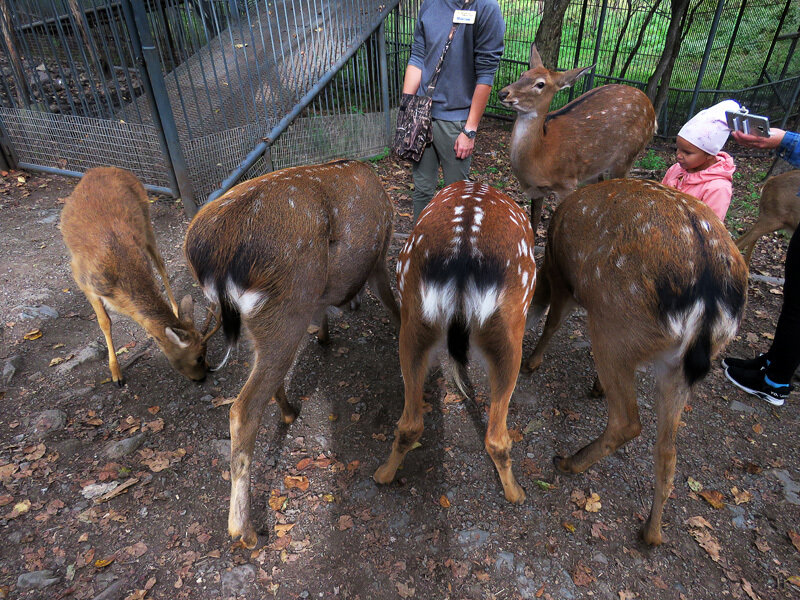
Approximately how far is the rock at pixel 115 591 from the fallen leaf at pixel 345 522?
3.33 feet

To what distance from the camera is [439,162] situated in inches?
166

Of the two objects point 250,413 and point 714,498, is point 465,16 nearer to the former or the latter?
point 250,413

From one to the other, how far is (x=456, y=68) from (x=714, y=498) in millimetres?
3415

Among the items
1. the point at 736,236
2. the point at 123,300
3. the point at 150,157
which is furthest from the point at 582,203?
the point at 150,157

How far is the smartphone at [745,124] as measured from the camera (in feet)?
8.94

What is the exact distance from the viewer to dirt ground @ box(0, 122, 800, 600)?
7.49ft

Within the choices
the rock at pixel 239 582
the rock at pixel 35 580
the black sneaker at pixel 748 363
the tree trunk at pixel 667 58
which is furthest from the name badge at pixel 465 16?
the tree trunk at pixel 667 58

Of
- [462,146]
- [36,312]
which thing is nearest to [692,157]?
[462,146]

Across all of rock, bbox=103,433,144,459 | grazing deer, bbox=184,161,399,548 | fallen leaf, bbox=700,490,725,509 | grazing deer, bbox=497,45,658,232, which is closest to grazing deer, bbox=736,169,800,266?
grazing deer, bbox=497,45,658,232

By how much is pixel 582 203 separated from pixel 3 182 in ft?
21.4

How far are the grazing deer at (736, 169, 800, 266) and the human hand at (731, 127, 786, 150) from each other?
205 cm

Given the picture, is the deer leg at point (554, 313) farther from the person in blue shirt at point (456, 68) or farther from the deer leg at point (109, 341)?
the deer leg at point (109, 341)

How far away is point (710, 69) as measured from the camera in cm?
1003

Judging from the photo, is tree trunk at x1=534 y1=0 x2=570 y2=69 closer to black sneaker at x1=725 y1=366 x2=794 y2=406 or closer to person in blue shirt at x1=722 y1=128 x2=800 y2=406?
person in blue shirt at x1=722 y1=128 x2=800 y2=406
